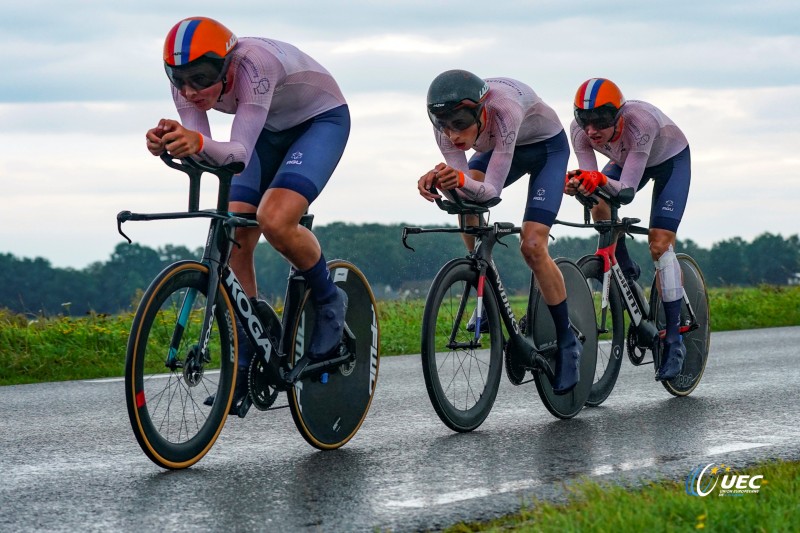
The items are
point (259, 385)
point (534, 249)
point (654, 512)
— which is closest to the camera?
point (654, 512)

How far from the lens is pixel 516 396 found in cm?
868

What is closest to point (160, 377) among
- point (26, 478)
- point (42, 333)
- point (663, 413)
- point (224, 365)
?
point (224, 365)

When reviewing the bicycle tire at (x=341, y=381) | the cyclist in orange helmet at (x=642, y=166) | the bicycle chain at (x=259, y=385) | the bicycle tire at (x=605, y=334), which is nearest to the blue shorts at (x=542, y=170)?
the cyclist in orange helmet at (x=642, y=166)

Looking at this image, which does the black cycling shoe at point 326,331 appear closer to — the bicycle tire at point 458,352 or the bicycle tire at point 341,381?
the bicycle tire at point 341,381

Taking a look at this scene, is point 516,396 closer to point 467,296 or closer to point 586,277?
point 586,277

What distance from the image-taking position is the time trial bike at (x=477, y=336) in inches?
257

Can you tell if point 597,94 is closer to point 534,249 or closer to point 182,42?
point 534,249

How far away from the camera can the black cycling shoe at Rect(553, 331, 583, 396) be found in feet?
23.9

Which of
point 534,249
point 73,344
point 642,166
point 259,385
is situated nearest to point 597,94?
point 642,166

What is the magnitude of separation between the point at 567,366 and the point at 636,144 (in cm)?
180

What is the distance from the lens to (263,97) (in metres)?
5.52

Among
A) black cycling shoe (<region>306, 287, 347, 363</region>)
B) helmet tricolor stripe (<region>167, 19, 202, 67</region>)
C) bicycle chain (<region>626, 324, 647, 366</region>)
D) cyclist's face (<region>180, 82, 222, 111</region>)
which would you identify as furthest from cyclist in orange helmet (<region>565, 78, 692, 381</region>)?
helmet tricolor stripe (<region>167, 19, 202, 67</region>)

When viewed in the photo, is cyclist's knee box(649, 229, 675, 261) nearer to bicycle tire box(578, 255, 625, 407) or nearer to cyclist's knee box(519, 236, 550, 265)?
bicycle tire box(578, 255, 625, 407)

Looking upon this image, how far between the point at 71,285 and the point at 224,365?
41.3 metres
